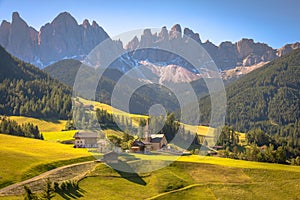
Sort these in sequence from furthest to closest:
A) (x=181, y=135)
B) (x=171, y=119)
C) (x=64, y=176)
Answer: (x=181, y=135), (x=171, y=119), (x=64, y=176)

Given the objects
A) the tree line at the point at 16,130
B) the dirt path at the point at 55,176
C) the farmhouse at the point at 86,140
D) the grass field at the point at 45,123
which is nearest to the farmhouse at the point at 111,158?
the dirt path at the point at 55,176

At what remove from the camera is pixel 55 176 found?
2312 inches

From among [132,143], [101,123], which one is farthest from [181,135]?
[132,143]

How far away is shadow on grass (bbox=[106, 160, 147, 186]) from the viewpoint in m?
63.7

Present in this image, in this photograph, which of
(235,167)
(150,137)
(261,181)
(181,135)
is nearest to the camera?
(261,181)

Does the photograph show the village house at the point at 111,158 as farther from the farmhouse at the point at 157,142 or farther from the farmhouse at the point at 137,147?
the farmhouse at the point at 157,142

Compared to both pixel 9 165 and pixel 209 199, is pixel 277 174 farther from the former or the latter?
pixel 9 165

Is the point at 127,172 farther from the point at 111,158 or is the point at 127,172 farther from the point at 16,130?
the point at 16,130

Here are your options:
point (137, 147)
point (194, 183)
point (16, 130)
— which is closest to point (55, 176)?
point (194, 183)

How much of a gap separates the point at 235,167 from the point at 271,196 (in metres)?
13.4

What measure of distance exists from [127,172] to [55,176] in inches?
563

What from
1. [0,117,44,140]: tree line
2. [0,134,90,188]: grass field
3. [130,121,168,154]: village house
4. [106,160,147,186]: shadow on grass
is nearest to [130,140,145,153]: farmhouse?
[130,121,168,154]: village house

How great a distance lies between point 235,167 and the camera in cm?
7262

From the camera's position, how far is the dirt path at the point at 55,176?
163ft
